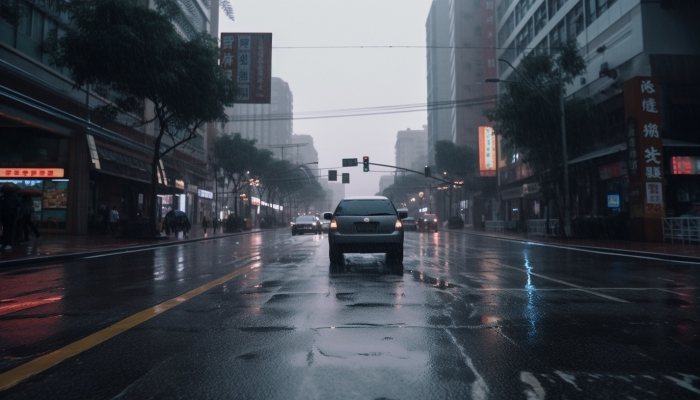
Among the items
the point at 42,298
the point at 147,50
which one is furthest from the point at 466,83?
the point at 42,298

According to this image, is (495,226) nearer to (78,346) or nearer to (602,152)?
(602,152)

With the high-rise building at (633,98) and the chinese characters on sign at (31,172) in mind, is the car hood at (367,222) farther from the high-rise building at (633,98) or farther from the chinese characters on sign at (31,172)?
the chinese characters on sign at (31,172)

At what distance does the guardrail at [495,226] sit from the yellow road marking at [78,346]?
134 ft

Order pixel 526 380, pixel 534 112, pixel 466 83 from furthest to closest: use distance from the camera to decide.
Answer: pixel 466 83, pixel 534 112, pixel 526 380

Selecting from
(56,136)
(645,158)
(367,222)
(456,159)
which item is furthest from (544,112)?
(456,159)

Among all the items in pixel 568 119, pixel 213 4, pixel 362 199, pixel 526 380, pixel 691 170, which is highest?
pixel 213 4

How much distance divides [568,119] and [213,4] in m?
43.0

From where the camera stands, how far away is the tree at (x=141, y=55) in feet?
71.7

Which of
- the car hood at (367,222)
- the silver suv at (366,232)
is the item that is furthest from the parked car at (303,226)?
the car hood at (367,222)

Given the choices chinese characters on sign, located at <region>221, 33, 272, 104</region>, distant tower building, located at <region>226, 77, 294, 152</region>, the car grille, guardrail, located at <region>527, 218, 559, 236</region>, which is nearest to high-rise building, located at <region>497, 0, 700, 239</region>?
guardrail, located at <region>527, 218, 559, 236</region>

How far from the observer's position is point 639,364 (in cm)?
416

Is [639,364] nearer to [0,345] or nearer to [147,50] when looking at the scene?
[0,345]

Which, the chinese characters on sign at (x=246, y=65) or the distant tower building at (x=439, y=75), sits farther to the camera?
the distant tower building at (x=439, y=75)

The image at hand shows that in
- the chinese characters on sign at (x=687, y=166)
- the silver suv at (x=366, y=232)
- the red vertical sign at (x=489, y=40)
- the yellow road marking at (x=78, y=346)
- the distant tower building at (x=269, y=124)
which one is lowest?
the yellow road marking at (x=78, y=346)
